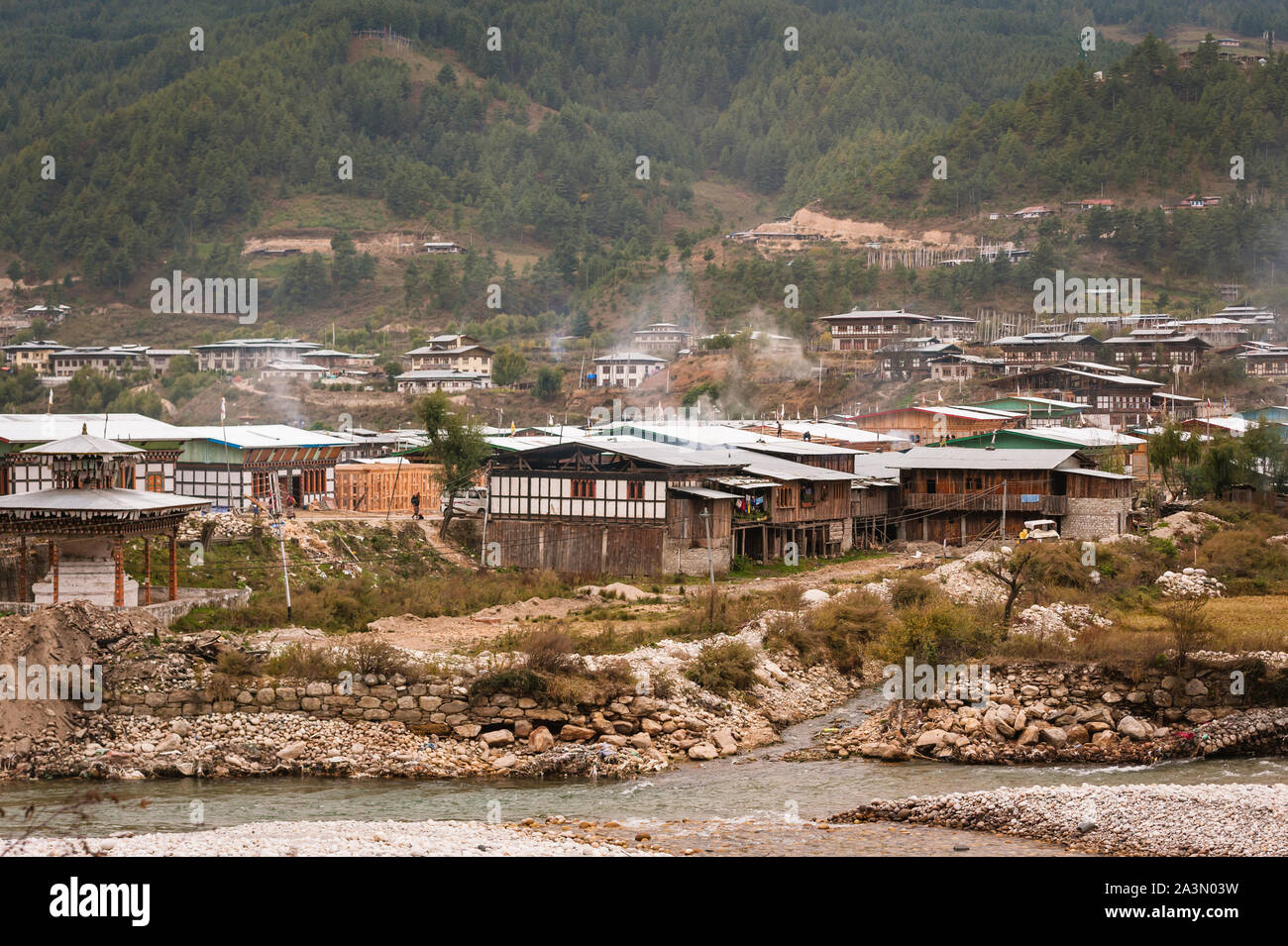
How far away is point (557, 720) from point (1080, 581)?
732 inches

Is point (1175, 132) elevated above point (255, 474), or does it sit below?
above

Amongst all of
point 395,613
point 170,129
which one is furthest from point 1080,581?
point 170,129

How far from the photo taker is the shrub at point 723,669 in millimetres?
28562

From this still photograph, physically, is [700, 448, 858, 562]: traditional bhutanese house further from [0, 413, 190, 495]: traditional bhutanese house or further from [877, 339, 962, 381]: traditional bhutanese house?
[877, 339, 962, 381]: traditional bhutanese house

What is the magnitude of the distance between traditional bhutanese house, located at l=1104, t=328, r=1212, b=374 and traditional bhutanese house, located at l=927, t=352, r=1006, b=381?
7901 millimetres

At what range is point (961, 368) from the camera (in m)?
89.9

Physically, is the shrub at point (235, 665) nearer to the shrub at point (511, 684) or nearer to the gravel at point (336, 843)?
the shrub at point (511, 684)

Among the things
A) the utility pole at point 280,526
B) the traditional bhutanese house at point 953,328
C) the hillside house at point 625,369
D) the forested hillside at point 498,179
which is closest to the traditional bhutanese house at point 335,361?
the hillside house at point 625,369

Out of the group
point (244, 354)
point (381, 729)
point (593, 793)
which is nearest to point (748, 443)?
point (381, 729)

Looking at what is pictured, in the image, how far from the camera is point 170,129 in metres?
173

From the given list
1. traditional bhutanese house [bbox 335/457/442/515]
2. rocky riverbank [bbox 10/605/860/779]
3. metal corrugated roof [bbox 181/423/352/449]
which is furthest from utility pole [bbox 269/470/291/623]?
Answer: rocky riverbank [bbox 10/605/860/779]

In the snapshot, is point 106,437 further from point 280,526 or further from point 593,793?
point 593,793
